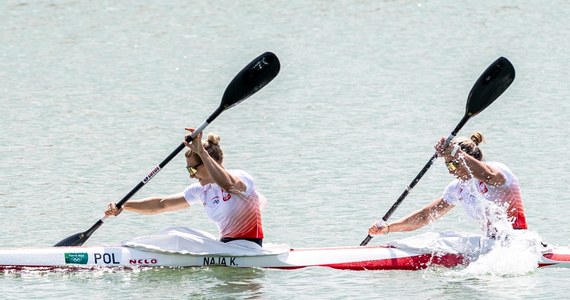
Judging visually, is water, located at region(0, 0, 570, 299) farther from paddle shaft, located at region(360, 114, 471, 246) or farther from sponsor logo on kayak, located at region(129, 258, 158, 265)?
paddle shaft, located at region(360, 114, 471, 246)

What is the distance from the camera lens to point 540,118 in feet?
67.7

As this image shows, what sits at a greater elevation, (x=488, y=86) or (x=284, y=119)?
(x=284, y=119)

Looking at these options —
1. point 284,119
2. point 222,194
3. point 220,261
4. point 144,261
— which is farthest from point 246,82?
point 284,119

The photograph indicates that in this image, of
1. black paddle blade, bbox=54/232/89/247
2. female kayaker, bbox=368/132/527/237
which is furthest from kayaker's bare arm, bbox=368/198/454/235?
black paddle blade, bbox=54/232/89/247

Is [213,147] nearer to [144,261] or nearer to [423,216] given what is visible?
[144,261]

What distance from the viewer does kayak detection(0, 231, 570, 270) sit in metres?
12.3

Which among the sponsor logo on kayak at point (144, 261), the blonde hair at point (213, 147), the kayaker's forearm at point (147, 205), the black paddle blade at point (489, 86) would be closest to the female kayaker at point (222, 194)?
the blonde hair at point (213, 147)

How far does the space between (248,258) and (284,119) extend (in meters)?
8.78

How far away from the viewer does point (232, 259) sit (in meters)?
12.3

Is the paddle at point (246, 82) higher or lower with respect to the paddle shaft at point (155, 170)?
higher

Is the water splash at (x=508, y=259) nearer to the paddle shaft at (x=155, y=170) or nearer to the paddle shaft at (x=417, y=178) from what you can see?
the paddle shaft at (x=417, y=178)

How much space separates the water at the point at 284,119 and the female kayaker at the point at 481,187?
0.46m

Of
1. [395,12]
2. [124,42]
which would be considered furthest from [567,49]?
[124,42]

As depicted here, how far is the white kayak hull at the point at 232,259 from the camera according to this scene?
12305mm
